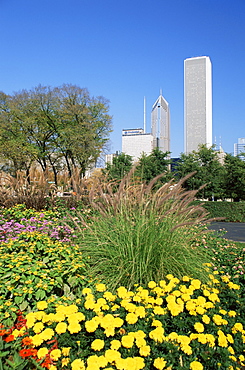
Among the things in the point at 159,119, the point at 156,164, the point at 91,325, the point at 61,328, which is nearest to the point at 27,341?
the point at 61,328

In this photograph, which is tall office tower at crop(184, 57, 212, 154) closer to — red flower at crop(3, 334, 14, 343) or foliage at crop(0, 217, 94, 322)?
foliage at crop(0, 217, 94, 322)

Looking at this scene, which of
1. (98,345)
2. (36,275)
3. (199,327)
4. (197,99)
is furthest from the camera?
(197,99)

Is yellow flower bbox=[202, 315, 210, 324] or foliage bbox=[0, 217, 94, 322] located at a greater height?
foliage bbox=[0, 217, 94, 322]

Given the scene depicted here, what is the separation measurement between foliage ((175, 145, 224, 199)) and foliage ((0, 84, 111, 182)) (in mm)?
8371

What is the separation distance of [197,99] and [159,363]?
542 ft

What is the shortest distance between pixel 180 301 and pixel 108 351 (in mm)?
726


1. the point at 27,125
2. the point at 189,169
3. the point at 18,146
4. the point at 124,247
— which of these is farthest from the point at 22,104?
the point at 124,247

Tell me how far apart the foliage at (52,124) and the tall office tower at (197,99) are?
125 meters

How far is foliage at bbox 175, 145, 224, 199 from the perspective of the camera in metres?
19.2

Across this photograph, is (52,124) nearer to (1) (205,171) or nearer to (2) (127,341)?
(1) (205,171)

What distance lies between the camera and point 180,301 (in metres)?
2.14

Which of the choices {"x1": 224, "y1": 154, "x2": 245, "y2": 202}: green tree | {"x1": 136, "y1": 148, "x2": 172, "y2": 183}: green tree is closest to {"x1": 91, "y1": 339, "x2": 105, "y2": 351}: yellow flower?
{"x1": 136, "y1": 148, "x2": 172, "y2": 183}: green tree

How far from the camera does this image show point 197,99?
15562 cm

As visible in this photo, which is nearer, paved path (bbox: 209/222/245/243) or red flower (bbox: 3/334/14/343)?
red flower (bbox: 3/334/14/343)
